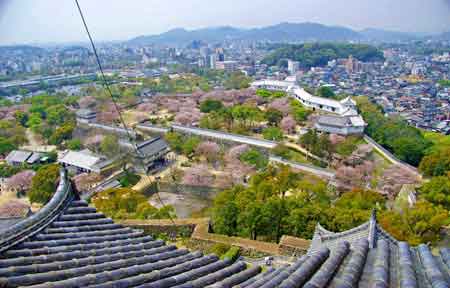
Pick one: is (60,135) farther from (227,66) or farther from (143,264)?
(227,66)

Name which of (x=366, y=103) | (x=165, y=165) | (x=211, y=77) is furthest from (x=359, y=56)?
(x=165, y=165)

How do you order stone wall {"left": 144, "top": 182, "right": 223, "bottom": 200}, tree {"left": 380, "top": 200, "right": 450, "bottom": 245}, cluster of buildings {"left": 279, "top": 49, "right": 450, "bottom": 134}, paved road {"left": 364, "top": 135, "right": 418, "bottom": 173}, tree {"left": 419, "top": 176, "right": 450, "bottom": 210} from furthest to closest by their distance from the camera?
cluster of buildings {"left": 279, "top": 49, "right": 450, "bottom": 134} → paved road {"left": 364, "top": 135, "right": 418, "bottom": 173} → stone wall {"left": 144, "top": 182, "right": 223, "bottom": 200} → tree {"left": 419, "top": 176, "right": 450, "bottom": 210} → tree {"left": 380, "top": 200, "right": 450, "bottom": 245}

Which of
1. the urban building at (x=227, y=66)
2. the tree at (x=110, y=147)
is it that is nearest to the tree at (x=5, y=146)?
the tree at (x=110, y=147)

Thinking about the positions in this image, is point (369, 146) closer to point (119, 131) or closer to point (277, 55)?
point (119, 131)

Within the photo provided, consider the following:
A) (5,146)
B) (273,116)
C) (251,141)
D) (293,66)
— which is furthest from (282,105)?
(293,66)

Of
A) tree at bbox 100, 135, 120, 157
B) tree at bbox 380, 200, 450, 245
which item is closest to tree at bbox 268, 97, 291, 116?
tree at bbox 100, 135, 120, 157

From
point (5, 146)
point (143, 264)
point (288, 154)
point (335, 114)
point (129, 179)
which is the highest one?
point (143, 264)

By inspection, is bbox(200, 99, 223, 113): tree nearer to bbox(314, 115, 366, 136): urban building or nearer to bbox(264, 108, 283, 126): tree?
bbox(264, 108, 283, 126): tree
